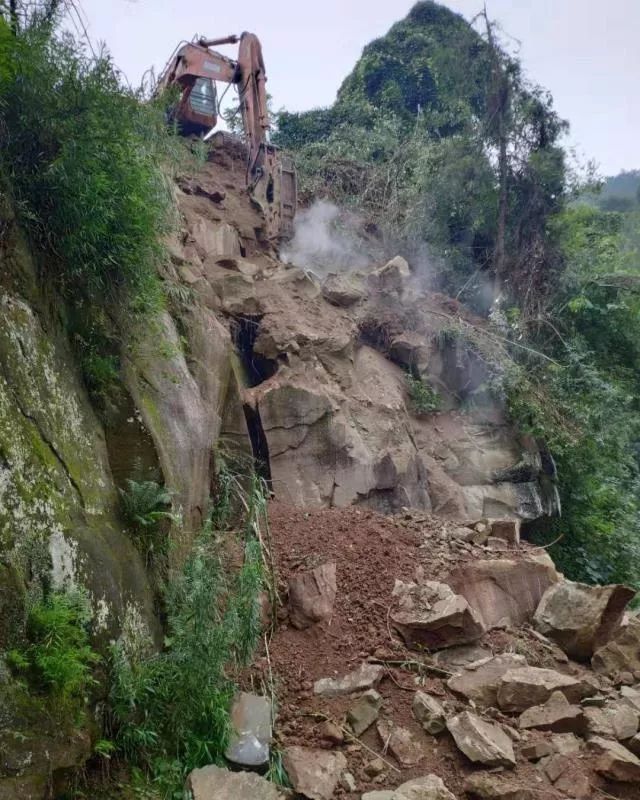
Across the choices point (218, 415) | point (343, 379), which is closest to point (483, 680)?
point (218, 415)

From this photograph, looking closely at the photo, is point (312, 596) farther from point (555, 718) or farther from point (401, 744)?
point (555, 718)

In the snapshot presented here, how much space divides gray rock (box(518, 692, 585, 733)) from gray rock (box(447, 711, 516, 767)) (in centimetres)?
26

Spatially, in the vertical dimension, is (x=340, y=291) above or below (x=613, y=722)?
above

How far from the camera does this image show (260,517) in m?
5.99

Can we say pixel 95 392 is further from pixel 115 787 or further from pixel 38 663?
pixel 115 787

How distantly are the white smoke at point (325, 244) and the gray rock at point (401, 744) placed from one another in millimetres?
9222

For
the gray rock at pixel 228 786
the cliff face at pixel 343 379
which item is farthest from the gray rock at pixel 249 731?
the cliff face at pixel 343 379

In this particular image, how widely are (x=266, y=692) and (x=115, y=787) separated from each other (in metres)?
1.29

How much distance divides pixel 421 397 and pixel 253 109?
5955 millimetres

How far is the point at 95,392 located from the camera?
15.3 feet

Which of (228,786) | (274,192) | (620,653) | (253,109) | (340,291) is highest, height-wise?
(253,109)

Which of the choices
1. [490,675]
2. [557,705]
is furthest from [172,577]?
[557,705]

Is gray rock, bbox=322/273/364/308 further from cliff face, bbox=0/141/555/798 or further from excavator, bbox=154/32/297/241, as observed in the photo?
excavator, bbox=154/32/297/241

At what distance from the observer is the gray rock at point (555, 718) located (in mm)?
4238
